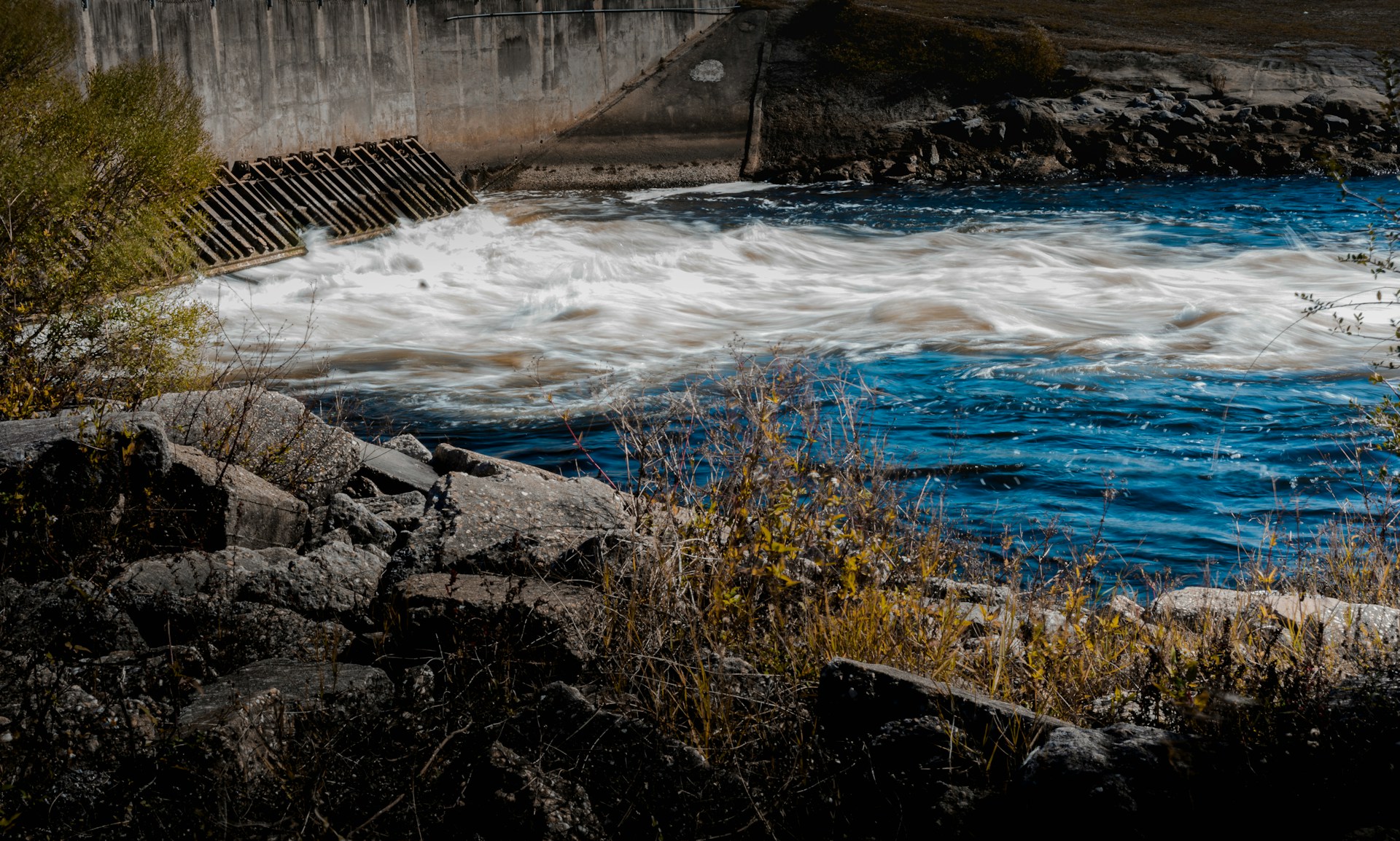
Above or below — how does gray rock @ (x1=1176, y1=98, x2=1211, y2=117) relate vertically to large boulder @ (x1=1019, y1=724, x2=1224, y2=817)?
above

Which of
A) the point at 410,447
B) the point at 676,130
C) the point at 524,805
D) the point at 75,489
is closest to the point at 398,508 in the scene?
the point at 75,489

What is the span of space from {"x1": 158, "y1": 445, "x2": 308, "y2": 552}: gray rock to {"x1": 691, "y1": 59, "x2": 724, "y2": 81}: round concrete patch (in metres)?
20.6

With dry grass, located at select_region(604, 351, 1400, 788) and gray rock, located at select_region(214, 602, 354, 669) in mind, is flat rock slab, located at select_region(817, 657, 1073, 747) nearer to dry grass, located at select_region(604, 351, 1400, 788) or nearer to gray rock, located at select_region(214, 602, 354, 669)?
dry grass, located at select_region(604, 351, 1400, 788)

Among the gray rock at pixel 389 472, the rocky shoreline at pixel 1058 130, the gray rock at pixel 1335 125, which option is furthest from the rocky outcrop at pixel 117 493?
the gray rock at pixel 1335 125

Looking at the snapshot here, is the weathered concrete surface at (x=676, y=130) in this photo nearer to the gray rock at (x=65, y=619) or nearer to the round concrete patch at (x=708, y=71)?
the round concrete patch at (x=708, y=71)

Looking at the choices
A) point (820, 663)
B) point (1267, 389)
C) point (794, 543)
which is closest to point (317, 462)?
point (794, 543)

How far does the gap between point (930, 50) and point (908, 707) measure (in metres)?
24.7

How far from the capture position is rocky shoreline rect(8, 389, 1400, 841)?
9.95 feet

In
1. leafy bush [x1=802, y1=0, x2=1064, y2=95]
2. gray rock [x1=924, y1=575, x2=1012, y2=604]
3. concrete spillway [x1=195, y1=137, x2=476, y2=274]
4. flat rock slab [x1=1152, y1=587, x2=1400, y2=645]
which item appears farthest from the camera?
leafy bush [x1=802, y1=0, x2=1064, y2=95]

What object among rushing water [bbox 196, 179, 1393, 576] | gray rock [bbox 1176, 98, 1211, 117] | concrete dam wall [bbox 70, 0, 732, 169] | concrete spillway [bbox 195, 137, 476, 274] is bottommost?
rushing water [bbox 196, 179, 1393, 576]

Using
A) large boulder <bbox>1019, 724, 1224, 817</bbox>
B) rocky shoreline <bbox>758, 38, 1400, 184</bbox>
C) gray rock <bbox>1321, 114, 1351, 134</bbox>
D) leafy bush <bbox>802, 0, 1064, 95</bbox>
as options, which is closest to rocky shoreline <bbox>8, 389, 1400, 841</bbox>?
large boulder <bbox>1019, 724, 1224, 817</bbox>

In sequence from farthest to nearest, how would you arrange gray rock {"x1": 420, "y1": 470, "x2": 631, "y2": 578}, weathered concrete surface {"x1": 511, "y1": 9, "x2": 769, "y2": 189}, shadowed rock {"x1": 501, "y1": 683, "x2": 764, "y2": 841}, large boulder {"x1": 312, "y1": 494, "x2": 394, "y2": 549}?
1. weathered concrete surface {"x1": 511, "y1": 9, "x2": 769, "y2": 189}
2. large boulder {"x1": 312, "y1": 494, "x2": 394, "y2": 549}
3. gray rock {"x1": 420, "y1": 470, "x2": 631, "y2": 578}
4. shadowed rock {"x1": 501, "y1": 683, "x2": 764, "y2": 841}

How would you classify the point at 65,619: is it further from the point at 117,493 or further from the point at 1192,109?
the point at 1192,109

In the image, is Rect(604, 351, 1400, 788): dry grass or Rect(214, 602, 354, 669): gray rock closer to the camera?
Rect(604, 351, 1400, 788): dry grass
